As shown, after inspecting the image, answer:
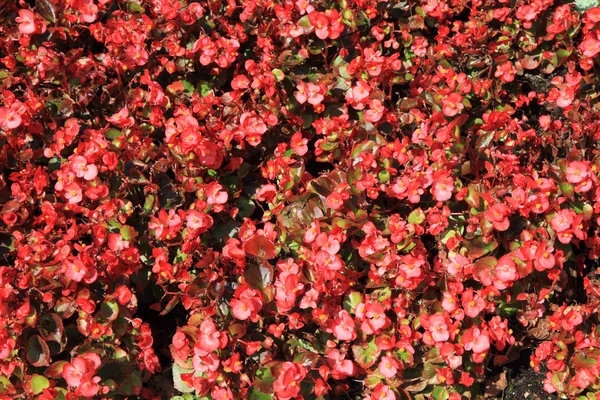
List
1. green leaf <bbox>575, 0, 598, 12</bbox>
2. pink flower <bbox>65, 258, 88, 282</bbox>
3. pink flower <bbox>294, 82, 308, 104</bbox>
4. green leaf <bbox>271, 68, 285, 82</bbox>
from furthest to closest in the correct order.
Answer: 1. green leaf <bbox>575, 0, 598, 12</bbox>
2. green leaf <bbox>271, 68, 285, 82</bbox>
3. pink flower <bbox>294, 82, 308, 104</bbox>
4. pink flower <bbox>65, 258, 88, 282</bbox>

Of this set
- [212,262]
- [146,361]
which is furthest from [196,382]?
[212,262]

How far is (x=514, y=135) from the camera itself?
9.84ft

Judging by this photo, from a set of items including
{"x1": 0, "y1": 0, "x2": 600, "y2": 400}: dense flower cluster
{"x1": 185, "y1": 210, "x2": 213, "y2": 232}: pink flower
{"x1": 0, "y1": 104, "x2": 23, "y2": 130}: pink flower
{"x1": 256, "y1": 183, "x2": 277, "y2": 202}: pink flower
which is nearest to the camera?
{"x1": 0, "y1": 0, "x2": 600, "y2": 400}: dense flower cluster

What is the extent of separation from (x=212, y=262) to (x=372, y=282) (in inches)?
25.7

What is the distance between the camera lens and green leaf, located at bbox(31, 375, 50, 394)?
220 centimetres

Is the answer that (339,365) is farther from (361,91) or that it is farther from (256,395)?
(361,91)

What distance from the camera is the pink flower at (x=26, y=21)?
9.25 feet

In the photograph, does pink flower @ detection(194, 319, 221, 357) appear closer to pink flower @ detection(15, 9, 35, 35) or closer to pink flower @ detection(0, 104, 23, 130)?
pink flower @ detection(0, 104, 23, 130)

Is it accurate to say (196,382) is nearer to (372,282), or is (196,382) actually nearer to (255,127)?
(372,282)

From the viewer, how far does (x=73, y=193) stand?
2.51 metres

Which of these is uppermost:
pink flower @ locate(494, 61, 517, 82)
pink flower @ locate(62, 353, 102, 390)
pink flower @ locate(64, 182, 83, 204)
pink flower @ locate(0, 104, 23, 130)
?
pink flower @ locate(494, 61, 517, 82)

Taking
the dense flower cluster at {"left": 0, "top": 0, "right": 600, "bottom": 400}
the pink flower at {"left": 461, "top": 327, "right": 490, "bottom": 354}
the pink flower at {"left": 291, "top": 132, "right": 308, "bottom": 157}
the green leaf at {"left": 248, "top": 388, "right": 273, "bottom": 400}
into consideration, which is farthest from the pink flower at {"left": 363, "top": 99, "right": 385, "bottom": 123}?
the green leaf at {"left": 248, "top": 388, "right": 273, "bottom": 400}

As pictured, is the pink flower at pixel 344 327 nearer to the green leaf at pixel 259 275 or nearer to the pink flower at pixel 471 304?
the green leaf at pixel 259 275

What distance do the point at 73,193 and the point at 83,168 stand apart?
0.37ft
